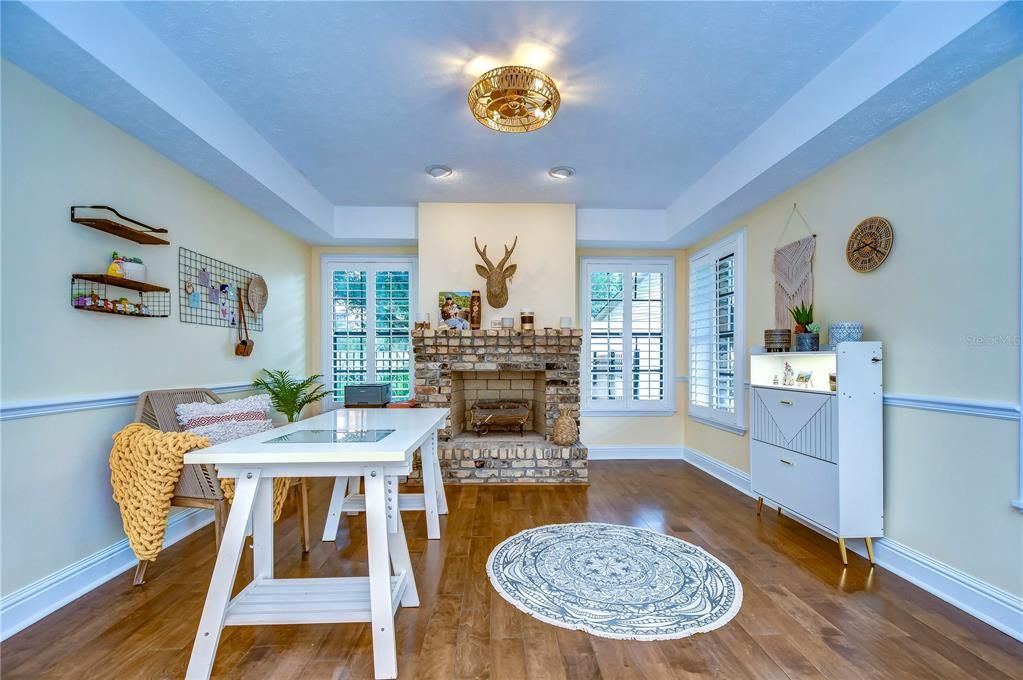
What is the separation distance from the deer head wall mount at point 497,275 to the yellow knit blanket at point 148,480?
265cm

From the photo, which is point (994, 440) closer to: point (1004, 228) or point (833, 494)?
point (833, 494)

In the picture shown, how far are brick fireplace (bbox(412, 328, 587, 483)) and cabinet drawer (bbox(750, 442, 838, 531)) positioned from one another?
1438 mm

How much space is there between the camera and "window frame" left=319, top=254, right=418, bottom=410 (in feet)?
16.5

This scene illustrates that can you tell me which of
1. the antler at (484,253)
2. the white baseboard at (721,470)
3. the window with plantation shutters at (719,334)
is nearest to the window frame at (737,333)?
the window with plantation shutters at (719,334)

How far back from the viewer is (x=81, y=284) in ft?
7.25

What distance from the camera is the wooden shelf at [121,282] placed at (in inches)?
86.5

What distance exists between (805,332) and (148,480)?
12.0ft

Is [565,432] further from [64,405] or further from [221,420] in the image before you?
[64,405]

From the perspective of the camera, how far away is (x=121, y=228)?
2.31m

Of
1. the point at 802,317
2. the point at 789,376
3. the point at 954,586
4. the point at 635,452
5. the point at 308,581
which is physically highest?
the point at 802,317

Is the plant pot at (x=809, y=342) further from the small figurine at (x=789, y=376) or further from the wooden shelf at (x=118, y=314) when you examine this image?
the wooden shelf at (x=118, y=314)

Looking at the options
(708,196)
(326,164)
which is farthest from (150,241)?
(708,196)

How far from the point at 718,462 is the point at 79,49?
16.0 ft

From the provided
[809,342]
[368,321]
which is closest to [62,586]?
[368,321]
